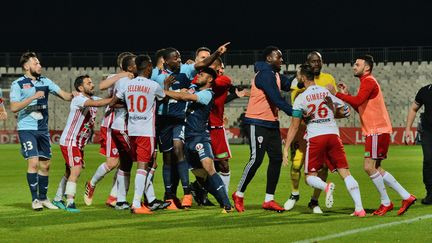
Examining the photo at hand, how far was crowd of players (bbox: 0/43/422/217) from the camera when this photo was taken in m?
11.0

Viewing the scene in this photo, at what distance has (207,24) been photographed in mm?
58625

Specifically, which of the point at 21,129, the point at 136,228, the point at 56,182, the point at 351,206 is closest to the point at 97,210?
the point at 21,129

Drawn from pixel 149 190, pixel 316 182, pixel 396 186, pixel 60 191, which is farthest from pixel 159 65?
pixel 396 186

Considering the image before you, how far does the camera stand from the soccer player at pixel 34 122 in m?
11.8

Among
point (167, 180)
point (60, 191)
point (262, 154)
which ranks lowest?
point (60, 191)

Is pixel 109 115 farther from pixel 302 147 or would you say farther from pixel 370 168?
pixel 370 168

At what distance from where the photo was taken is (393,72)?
167 ft

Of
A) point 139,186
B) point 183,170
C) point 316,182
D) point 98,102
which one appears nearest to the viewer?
point 316,182

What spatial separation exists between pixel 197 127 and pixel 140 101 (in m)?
1.02

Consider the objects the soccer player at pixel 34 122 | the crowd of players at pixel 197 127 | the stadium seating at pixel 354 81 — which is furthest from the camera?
the stadium seating at pixel 354 81

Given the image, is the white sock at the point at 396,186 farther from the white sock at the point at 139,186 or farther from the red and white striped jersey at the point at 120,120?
the red and white striped jersey at the point at 120,120

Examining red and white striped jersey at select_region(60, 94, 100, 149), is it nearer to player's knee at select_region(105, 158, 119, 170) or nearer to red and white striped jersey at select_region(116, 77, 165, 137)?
player's knee at select_region(105, 158, 119, 170)

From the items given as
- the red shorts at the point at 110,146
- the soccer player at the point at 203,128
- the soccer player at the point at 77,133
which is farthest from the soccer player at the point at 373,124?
the soccer player at the point at 77,133

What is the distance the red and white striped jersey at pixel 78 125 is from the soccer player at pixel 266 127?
7.90ft
